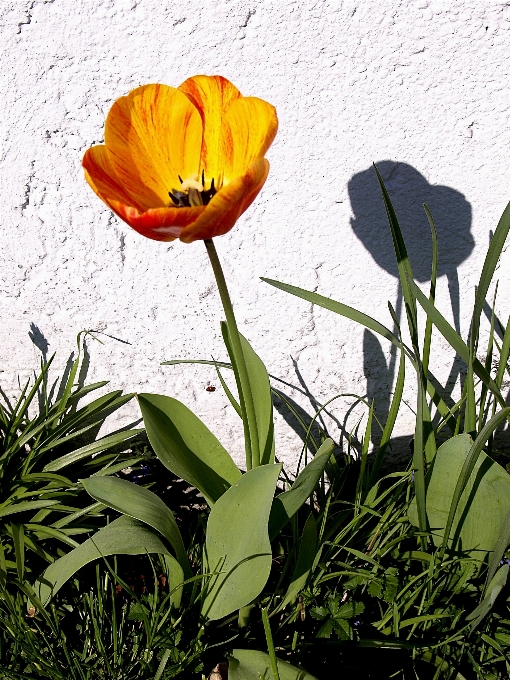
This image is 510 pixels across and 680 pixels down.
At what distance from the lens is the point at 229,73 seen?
1287 millimetres

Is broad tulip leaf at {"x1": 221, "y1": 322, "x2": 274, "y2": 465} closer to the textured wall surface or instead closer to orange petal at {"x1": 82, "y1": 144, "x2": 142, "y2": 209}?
the textured wall surface

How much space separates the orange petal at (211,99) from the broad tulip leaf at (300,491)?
19.3 inches

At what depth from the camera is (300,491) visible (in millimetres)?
1102

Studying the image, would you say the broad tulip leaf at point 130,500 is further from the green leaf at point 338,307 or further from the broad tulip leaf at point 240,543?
the green leaf at point 338,307

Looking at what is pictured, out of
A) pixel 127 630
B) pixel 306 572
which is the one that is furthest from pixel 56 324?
pixel 306 572

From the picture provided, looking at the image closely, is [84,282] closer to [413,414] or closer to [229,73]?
[229,73]

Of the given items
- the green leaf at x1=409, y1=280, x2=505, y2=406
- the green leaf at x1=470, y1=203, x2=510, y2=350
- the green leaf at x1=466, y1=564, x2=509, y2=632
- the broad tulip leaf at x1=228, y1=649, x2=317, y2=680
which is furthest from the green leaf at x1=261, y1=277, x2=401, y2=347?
the broad tulip leaf at x1=228, y1=649, x2=317, y2=680

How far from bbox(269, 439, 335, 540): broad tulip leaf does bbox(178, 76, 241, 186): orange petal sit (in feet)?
1.61

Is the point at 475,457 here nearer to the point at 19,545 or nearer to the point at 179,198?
the point at 179,198

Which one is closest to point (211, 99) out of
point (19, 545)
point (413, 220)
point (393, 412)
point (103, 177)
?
point (103, 177)

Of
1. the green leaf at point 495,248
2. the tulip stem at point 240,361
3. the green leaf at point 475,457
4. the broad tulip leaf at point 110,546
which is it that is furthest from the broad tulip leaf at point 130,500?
the green leaf at point 495,248

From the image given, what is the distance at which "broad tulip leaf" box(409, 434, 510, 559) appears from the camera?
1252 millimetres

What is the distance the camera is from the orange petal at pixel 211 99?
3.18ft

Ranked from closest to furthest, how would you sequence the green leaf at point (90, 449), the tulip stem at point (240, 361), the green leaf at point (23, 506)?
the tulip stem at point (240, 361), the green leaf at point (23, 506), the green leaf at point (90, 449)
